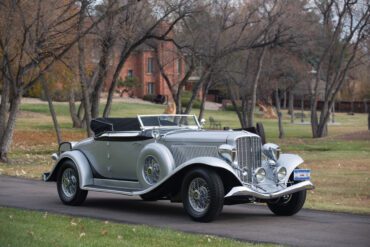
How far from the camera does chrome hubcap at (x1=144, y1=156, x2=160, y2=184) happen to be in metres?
12.1

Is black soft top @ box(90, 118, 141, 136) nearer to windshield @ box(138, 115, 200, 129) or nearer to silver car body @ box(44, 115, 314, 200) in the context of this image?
silver car body @ box(44, 115, 314, 200)

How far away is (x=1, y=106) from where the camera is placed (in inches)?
1132

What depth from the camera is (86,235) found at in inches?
377

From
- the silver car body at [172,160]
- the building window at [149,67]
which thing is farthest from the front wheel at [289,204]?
the building window at [149,67]

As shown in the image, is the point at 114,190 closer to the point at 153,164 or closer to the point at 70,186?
the point at 153,164

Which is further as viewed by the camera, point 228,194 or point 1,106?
point 1,106

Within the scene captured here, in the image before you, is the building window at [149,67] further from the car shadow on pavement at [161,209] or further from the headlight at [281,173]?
the headlight at [281,173]

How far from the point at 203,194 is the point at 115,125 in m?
2.98

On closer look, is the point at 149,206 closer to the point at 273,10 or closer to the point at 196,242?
the point at 196,242

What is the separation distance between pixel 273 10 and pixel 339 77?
12226mm

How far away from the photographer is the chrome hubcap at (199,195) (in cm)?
1122

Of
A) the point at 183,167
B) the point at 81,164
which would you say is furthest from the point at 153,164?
the point at 81,164

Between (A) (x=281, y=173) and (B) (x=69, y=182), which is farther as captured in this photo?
(B) (x=69, y=182)

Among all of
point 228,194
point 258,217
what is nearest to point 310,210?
point 258,217
